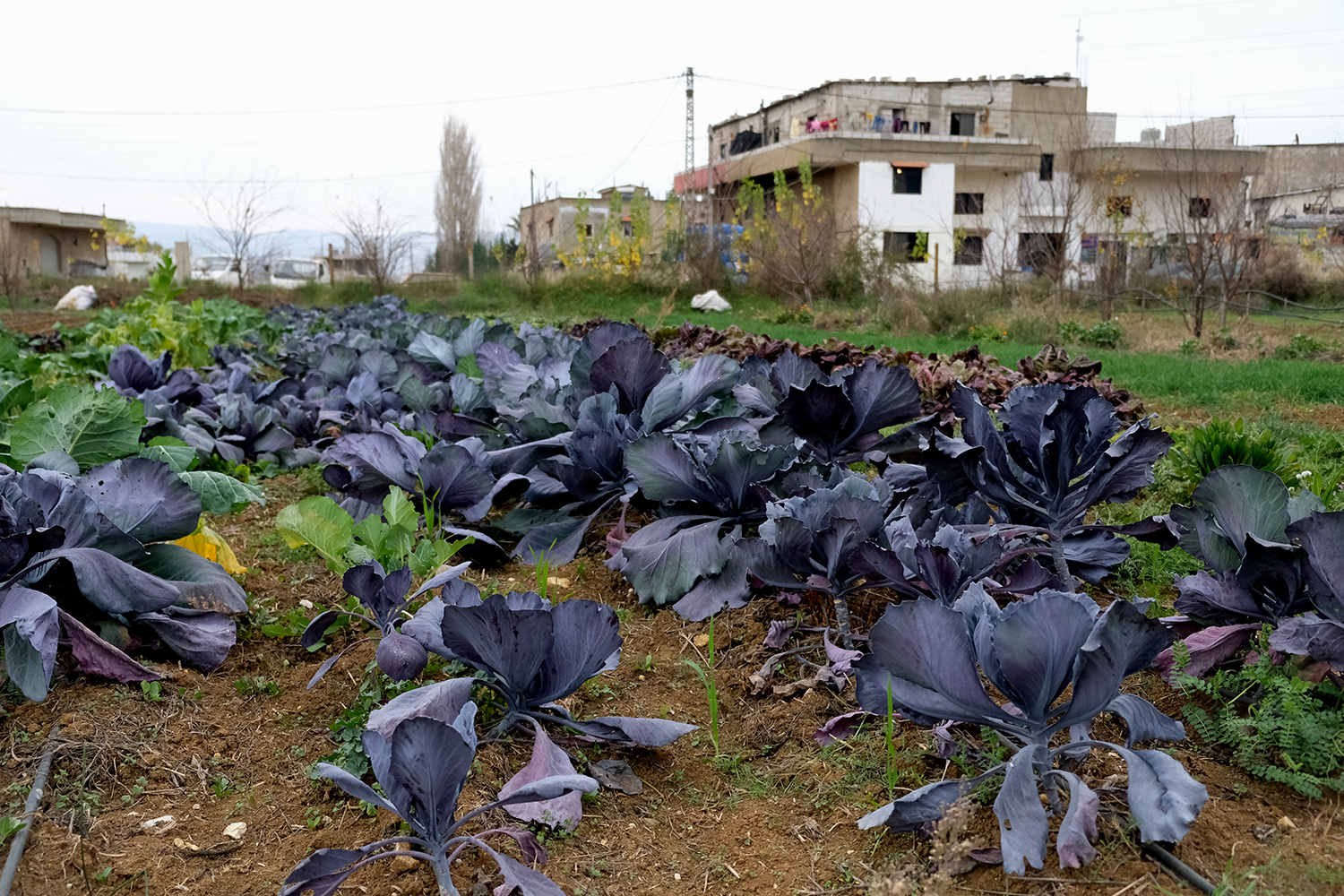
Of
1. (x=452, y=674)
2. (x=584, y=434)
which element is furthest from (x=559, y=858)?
(x=584, y=434)

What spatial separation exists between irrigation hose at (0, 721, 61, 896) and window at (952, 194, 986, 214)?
118ft

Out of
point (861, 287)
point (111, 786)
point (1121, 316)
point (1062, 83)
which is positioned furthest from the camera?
point (1062, 83)

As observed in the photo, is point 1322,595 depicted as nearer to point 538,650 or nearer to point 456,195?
point 538,650

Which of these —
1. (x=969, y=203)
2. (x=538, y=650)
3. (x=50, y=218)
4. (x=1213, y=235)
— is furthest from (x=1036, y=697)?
(x=50, y=218)

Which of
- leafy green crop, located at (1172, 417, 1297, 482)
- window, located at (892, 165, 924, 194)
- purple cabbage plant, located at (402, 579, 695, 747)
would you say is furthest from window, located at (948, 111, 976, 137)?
purple cabbage plant, located at (402, 579, 695, 747)

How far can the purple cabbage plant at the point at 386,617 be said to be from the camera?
5.78ft

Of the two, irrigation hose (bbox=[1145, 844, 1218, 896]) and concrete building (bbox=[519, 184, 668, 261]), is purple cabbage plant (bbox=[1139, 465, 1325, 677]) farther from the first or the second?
concrete building (bbox=[519, 184, 668, 261])

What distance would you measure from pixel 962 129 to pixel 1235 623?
1599 inches

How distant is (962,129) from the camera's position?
38.2m

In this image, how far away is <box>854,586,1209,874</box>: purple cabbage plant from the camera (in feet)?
3.97

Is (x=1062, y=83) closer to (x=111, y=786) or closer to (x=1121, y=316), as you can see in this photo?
(x=1121, y=316)

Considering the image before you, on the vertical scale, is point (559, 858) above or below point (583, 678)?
below

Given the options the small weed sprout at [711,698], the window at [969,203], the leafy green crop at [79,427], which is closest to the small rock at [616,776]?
the small weed sprout at [711,698]

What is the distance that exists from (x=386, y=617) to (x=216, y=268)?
40.0 m
